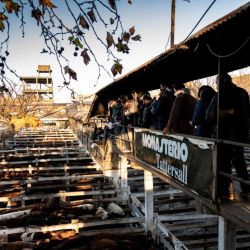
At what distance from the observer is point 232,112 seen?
5.43 m

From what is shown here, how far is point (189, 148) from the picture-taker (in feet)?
21.0

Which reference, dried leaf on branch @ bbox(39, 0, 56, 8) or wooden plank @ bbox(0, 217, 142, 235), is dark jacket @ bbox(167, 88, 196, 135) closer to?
dried leaf on branch @ bbox(39, 0, 56, 8)

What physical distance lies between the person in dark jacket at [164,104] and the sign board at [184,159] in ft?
1.30

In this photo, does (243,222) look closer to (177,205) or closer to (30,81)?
(177,205)

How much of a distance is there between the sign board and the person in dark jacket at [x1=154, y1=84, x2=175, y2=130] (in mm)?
397

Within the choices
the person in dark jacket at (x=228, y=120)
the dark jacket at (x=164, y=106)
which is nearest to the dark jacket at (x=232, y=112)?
the person in dark jacket at (x=228, y=120)

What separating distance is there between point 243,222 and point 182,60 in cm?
392

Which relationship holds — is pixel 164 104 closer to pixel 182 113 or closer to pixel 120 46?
pixel 182 113

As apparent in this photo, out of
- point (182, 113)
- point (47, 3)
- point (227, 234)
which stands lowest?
point (227, 234)

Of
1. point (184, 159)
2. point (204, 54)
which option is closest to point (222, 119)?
point (184, 159)

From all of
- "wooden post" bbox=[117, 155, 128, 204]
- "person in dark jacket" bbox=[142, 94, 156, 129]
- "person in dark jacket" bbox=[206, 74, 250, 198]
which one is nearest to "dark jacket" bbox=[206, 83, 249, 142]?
"person in dark jacket" bbox=[206, 74, 250, 198]

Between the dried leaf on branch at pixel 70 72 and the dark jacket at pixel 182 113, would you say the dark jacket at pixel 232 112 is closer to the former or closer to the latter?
the dark jacket at pixel 182 113

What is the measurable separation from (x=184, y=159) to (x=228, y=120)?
4.72ft

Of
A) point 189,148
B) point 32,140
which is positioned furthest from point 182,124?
point 32,140
